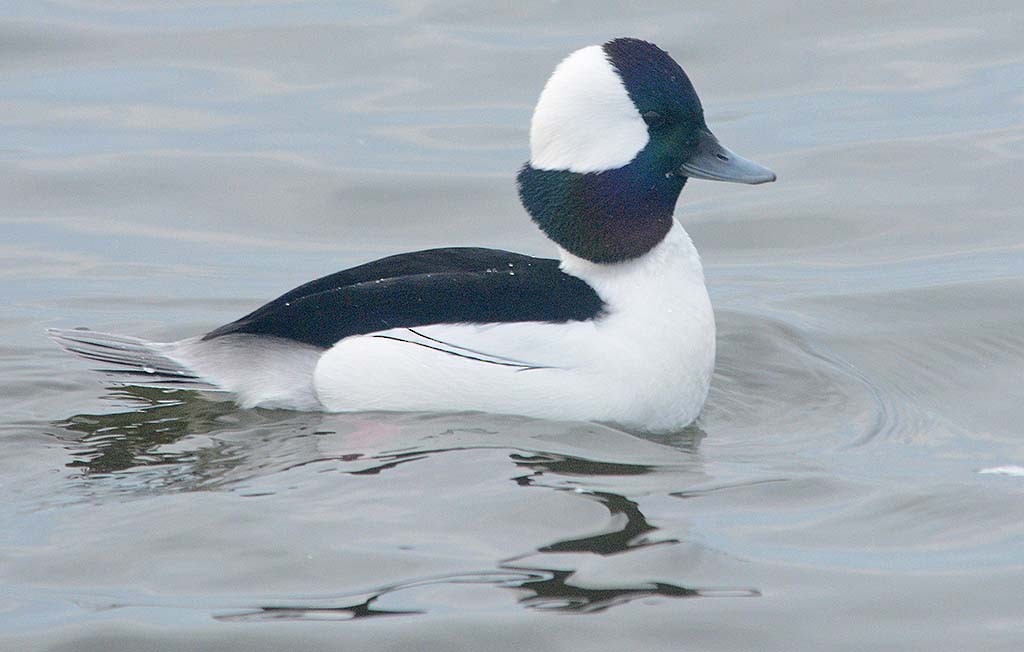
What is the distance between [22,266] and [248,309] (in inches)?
60.8

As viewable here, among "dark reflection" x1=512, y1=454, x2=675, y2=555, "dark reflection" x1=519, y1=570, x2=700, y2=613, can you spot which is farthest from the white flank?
"dark reflection" x1=519, y1=570, x2=700, y2=613

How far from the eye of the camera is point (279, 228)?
9.88m

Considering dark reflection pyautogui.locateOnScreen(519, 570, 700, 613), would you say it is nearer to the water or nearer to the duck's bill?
the water

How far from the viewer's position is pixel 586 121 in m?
6.42

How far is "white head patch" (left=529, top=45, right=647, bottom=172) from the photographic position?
251 inches

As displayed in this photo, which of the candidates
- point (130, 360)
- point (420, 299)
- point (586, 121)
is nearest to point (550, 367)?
point (420, 299)

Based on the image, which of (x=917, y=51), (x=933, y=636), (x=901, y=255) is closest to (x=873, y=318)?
(x=901, y=255)

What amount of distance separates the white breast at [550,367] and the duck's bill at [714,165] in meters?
0.52

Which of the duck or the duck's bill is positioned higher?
the duck's bill

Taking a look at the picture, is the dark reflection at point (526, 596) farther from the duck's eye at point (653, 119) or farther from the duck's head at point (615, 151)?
the duck's eye at point (653, 119)

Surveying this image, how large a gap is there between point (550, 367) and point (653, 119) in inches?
43.1

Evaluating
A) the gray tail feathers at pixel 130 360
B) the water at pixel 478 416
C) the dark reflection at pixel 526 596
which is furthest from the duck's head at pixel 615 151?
the dark reflection at pixel 526 596

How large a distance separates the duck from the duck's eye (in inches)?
0.5

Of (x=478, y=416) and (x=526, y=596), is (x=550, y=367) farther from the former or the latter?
(x=526, y=596)
